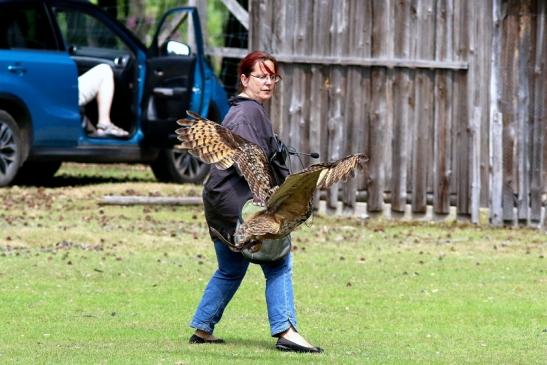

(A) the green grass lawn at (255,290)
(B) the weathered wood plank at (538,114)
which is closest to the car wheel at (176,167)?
(A) the green grass lawn at (255,290)

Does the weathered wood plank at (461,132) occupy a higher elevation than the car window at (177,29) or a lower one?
lower

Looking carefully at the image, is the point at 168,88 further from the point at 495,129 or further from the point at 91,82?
the point at 495,129

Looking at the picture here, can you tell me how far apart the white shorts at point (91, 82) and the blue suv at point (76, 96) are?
19cm

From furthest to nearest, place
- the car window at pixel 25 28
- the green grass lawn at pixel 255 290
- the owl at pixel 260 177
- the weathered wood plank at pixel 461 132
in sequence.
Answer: the car window at pixel 25 28 < the weathered wood plank at pixel 461 132 < the green grass lawn at pixel 255 290 < the owl at pixel 260 177

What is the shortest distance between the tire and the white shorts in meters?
1.18

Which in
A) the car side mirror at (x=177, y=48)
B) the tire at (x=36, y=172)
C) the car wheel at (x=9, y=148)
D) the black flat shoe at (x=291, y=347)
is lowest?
the black flat shoe at (x=291, y=347)

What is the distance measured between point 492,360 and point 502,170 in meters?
7.68

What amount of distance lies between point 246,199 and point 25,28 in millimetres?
10726

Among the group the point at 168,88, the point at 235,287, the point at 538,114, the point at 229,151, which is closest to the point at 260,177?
the point at 229,151

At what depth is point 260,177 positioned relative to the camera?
868cm

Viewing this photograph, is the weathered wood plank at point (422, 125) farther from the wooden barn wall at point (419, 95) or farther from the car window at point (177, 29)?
the car window at point (177, 29)

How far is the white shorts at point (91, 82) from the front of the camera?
19484mm

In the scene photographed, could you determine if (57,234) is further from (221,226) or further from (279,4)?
(221,226)

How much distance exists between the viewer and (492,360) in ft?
29.5
